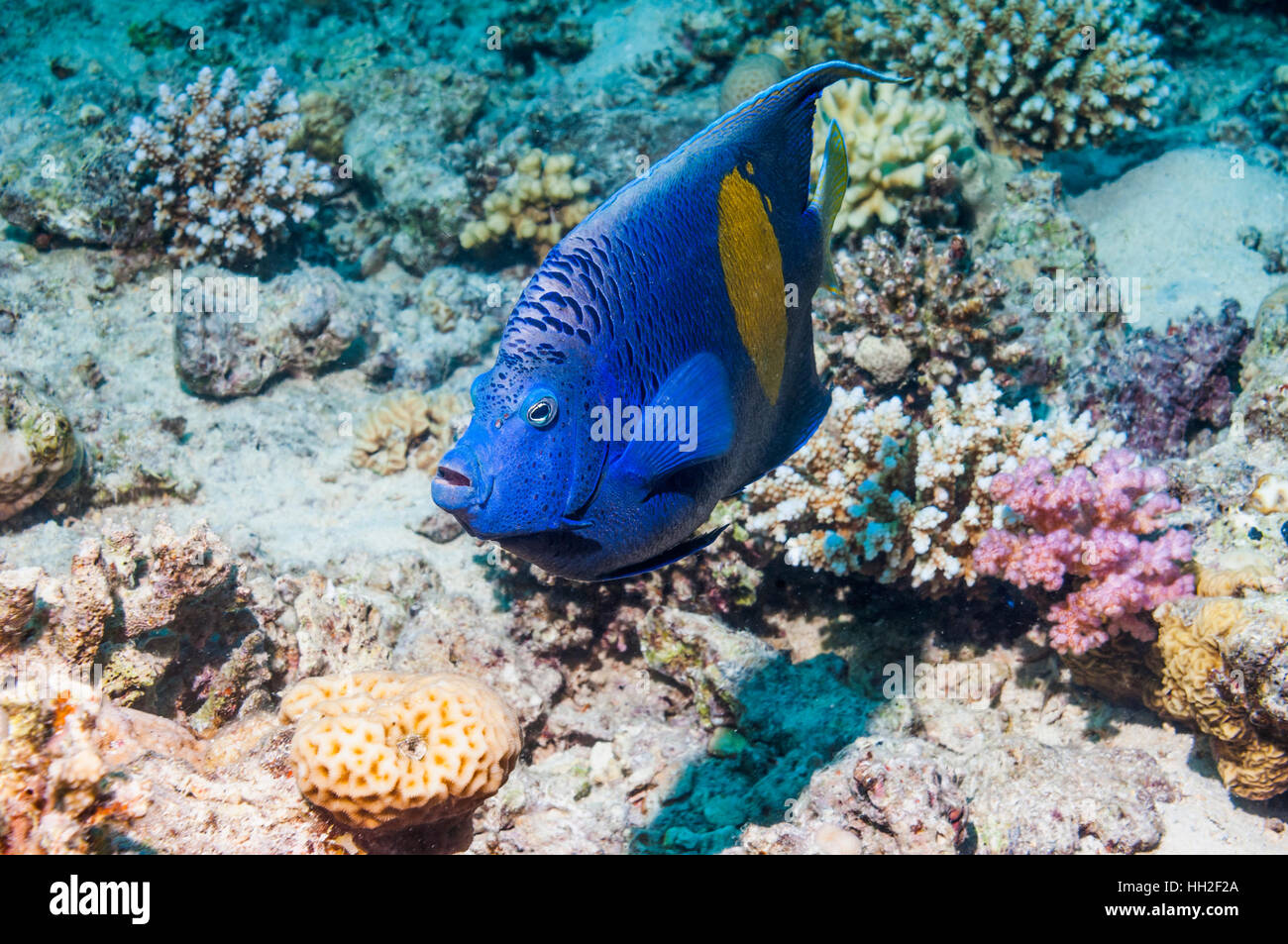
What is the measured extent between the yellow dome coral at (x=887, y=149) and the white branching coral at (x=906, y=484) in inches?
90.3

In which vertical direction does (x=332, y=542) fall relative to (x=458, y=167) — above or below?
below

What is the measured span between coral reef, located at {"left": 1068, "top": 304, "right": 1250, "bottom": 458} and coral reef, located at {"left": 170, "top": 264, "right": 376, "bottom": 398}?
5830mm

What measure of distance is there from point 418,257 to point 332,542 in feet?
12.1

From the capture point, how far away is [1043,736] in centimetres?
372

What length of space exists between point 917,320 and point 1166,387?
5.97ft

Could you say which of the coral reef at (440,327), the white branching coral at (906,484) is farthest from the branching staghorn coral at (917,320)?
the coral reef at (440,327)

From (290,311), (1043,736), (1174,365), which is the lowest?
(1043,736)

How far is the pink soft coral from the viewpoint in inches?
Result: 136

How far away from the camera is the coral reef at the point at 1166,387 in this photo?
4.86 m

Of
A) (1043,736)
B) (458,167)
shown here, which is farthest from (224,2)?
(1043,736)

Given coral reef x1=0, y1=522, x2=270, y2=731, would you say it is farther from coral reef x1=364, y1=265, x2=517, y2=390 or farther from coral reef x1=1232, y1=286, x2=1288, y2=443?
coral reef x1=1232, y1=286, x2=1288, y2=443

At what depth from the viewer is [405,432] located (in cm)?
594

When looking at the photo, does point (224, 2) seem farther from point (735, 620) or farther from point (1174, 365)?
point (1174, 365)

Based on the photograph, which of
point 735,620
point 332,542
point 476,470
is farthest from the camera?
point 332,542
